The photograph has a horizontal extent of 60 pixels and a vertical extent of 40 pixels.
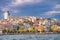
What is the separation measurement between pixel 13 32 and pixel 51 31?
8.40 feet

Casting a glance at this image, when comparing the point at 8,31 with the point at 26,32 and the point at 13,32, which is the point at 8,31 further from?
the point at 26,32

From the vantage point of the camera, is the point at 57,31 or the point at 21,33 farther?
the point at 57,31

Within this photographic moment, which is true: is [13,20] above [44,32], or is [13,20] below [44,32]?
above

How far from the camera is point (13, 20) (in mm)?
11156

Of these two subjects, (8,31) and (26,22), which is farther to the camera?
(26,22)

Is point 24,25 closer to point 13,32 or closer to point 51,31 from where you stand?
→ point 13,32

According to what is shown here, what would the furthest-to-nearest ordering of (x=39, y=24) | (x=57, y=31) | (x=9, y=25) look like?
1. (x=57, y=31)
2. (x=39, y=24)
3. (x=9, y=25)

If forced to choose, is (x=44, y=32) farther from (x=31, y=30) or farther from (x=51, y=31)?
(x=31, y=30)

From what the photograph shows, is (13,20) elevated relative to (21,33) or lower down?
elevated

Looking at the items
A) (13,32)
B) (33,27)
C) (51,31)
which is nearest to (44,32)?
(51,31)

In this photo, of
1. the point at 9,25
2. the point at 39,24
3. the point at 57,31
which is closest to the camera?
the point at 9,25

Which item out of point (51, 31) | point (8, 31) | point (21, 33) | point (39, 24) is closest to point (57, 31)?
point (51, 31)

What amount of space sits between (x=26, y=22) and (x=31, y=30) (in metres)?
0.91

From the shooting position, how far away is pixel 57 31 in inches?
501
